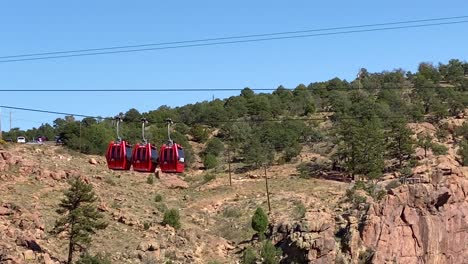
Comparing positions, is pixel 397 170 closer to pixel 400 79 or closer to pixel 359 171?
pixel 359 171

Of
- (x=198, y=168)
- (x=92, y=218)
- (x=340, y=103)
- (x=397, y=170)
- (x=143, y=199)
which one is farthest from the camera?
(x=340, y=103)

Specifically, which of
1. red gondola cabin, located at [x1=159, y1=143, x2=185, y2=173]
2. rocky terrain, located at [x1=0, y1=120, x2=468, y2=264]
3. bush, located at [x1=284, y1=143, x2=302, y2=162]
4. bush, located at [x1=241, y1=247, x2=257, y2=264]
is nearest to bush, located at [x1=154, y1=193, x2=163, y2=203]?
rocky terrain, located at [x1=0, y1=120, x2=468, y2=264]

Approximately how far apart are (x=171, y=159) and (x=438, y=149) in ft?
219

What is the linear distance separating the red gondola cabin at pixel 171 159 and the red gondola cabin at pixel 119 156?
1.80 m

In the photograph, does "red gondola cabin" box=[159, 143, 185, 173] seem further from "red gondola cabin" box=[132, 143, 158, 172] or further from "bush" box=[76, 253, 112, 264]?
"bush" box=[76, 253, 112, 264]

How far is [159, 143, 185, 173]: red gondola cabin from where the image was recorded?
28.8 m

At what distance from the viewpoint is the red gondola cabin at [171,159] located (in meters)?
28.8

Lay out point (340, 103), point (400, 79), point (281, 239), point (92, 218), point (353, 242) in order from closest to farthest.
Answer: point (92, 218) < point (353, 242) < point (281, 239) < point (340, 103) < point (400, 79)

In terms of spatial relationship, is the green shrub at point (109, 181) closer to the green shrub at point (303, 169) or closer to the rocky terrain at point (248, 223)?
the rocky terrain at point (248, 223)

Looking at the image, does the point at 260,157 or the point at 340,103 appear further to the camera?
the point at 340,103

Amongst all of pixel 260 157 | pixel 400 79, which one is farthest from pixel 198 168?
pixel 400 79

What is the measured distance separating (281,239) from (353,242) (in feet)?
23.0

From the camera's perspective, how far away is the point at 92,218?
53625mm

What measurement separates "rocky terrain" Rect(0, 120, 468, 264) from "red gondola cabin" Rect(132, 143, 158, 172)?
72.0 feet
